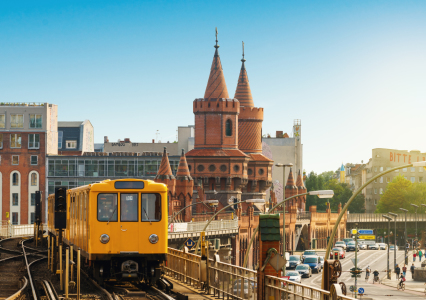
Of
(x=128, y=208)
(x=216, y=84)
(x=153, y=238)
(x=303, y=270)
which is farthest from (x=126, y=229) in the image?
(x=216, y=84)

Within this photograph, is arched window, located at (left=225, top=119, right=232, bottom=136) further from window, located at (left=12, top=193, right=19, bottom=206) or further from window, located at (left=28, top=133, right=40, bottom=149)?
window, located at (left=12, top=193, right=19, bottom=206)

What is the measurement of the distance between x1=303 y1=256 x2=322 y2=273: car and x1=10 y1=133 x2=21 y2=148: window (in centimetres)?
4410

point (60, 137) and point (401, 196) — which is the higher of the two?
point (60, 137)

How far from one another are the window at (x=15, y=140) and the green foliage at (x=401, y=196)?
82.8 metres

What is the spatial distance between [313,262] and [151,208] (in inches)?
2358

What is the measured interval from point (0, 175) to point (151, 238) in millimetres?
81926

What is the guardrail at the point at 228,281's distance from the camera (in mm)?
14117

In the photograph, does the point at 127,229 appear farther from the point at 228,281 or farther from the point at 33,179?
the point at 33,179

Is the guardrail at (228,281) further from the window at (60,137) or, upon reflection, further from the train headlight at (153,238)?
the window at (60,137)

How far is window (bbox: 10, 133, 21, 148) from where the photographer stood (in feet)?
325

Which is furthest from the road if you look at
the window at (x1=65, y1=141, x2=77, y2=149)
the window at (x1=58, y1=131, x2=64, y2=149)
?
the window at (x1=58, y1=131, x2=64, y2=149)

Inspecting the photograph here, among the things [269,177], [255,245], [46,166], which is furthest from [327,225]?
[46,166]

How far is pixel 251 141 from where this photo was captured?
103625 millimetres

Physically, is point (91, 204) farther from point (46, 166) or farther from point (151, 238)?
point (46, 166)
